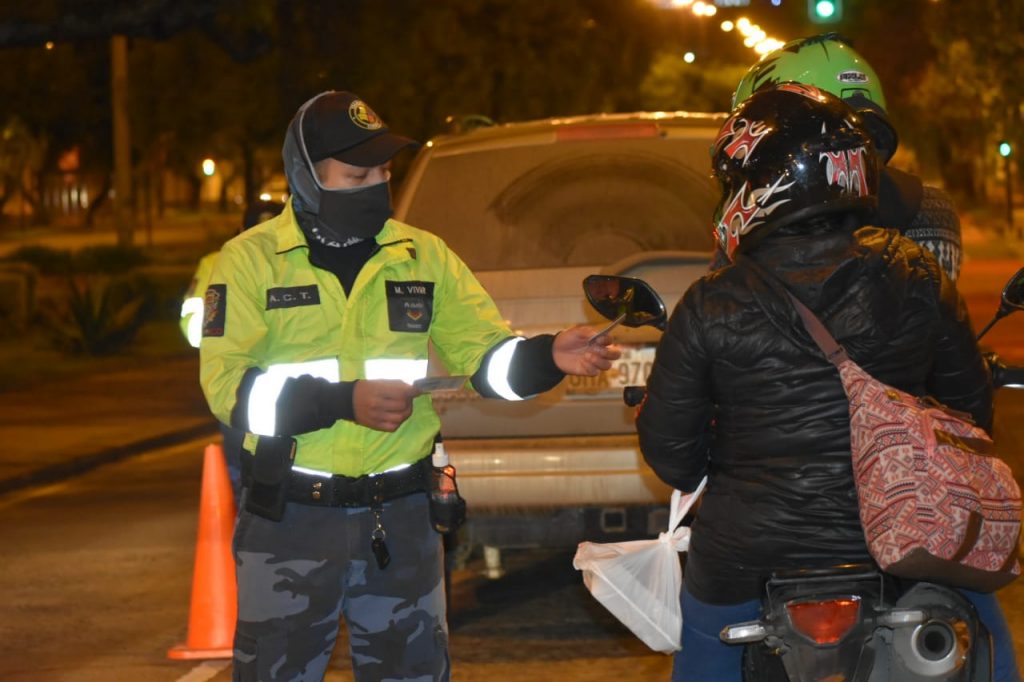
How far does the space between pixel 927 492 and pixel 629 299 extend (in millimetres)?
859

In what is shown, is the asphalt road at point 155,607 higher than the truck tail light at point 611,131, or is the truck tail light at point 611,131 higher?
the truck tail light at point 611,131

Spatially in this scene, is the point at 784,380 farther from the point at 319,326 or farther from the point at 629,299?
the point at 319,326

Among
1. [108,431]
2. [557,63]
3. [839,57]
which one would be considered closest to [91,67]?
[557,63]

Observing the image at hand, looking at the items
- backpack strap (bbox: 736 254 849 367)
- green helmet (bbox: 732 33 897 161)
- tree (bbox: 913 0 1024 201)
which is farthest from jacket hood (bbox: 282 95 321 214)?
tree (bbox: 913 0 1024 201)

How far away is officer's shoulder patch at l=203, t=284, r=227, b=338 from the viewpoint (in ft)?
12.8

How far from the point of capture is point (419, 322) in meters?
4.04

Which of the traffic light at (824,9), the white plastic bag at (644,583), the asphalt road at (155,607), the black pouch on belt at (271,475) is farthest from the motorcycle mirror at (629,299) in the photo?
the traffic light at (824,9)

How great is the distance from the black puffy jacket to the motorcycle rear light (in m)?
0.13

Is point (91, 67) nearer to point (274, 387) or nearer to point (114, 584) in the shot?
point (114, 584)

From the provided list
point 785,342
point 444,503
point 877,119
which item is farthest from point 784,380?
point 877,119

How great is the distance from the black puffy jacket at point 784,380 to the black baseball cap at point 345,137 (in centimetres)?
93

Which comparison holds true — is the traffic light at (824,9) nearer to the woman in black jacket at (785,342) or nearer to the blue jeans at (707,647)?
the woman in black jacket at (785,342)

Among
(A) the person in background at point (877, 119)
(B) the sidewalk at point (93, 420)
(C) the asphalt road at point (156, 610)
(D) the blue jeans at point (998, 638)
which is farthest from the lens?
(B) the sidewalk at point (93, 420)

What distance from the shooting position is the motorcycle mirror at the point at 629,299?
12.0ft
